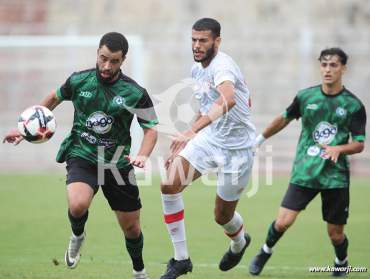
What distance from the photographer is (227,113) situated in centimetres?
870

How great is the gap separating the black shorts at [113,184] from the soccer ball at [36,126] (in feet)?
1.22

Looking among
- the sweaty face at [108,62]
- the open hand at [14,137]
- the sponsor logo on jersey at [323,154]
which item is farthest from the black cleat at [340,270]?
the open hand at [14,137]

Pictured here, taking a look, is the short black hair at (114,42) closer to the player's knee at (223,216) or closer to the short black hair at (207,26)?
the short black hair at (207,26)

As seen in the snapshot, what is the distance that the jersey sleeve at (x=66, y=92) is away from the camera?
793 centimetres

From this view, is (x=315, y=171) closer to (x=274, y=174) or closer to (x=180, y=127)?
(x=180, y=127)

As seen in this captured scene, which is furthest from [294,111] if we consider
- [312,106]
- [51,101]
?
[51,101]

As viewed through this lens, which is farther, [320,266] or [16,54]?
[16,54]

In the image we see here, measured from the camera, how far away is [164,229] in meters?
12.5

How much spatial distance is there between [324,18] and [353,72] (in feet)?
9.67

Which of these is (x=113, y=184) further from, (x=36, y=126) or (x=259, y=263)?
(x=259, y=263)

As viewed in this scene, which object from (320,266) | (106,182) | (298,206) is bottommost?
(320,266)

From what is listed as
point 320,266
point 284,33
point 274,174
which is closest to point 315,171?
point 320,266

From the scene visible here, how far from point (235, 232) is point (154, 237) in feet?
8.86

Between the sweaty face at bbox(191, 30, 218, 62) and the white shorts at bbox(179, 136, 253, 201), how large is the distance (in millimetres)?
880
